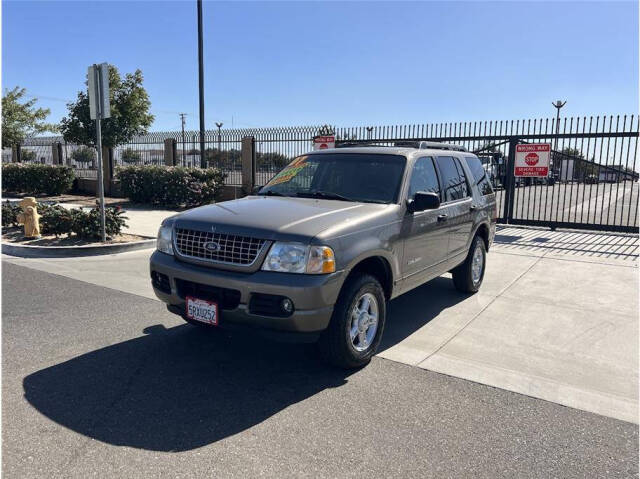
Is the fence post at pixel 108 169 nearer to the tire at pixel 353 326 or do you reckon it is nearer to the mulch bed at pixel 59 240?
the mulch bed at pixel 59 240

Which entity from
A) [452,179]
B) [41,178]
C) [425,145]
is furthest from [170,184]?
[452,179]

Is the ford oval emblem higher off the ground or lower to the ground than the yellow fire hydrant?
higher

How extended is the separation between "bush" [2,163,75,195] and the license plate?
17.3 m

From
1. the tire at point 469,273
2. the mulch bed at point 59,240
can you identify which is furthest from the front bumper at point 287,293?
the mulch bed at point 59,240

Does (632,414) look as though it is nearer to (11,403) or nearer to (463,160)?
(463,160)

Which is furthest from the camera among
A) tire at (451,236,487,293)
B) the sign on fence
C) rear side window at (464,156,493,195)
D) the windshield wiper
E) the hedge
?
the hedge

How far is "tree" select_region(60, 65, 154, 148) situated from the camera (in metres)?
17.7

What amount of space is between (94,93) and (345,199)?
6071mm

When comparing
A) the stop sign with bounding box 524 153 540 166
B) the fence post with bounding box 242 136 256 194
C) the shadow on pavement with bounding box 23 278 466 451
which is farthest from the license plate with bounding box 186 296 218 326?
the fence post with bounding box 242 136 256 194

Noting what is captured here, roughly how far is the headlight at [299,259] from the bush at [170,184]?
11707 mm

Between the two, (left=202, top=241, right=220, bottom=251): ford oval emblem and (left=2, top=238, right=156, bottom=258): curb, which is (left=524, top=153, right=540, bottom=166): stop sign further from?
(left=202, top=241, right=220, bottom=251): ford oval emblem

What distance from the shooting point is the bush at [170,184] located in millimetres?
14922

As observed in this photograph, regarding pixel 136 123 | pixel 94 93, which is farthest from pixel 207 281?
pixel 136 123

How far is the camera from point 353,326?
13.5 ft
